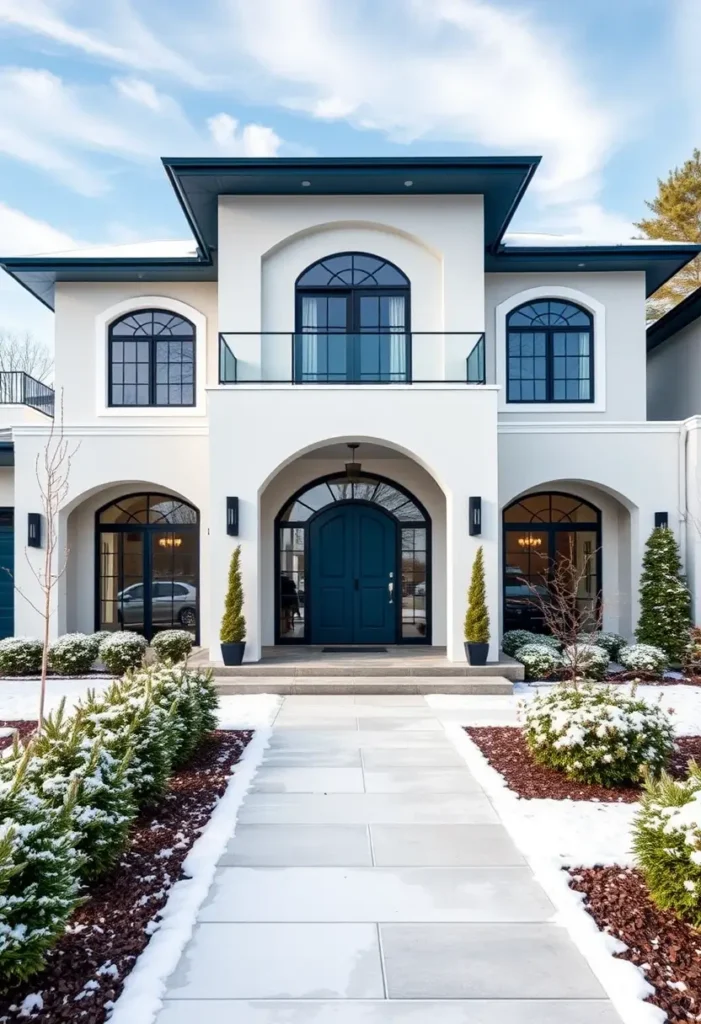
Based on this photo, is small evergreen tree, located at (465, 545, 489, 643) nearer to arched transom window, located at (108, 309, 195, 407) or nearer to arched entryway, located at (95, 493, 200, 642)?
arched entryway, located at (95, 493, 200, 642)

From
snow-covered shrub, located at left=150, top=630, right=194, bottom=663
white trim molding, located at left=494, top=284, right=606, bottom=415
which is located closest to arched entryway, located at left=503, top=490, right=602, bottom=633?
white trim molding, located at left=494, top=284, right=606, bottom=415

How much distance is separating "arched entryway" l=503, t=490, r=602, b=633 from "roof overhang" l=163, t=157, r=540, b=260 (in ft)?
18.0

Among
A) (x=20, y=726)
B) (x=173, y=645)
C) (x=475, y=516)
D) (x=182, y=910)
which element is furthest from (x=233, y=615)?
(x=182, y=910)

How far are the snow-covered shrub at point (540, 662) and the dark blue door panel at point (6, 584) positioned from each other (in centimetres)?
963

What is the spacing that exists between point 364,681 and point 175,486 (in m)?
5.14

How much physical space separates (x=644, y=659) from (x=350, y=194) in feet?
30.2

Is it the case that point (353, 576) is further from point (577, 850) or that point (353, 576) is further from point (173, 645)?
point (577, 850)

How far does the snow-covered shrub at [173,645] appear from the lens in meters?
12.2

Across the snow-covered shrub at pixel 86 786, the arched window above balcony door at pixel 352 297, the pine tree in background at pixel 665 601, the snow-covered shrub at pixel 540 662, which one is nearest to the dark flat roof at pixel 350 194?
the arched window above balcony door at pixel 352 297

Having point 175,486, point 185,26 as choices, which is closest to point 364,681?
point 175,486

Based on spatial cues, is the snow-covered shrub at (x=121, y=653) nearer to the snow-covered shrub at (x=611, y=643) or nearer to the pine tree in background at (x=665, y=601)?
the snow-covered shrub at (x=611, y=643)

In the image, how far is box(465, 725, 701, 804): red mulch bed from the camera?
6258 mm

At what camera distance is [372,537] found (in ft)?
44.3

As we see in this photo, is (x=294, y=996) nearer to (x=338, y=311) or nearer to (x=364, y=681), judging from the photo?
(x=364, y=681)
